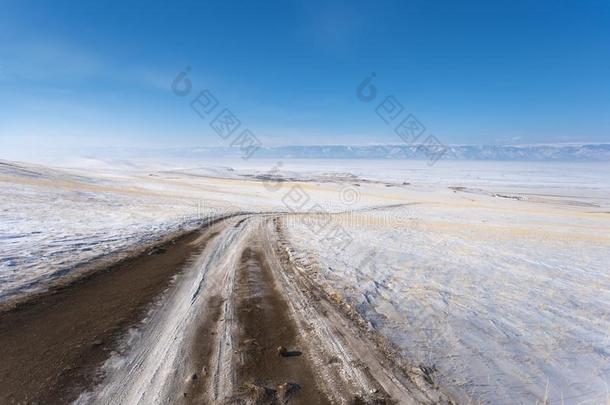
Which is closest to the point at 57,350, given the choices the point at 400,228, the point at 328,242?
the point at 328,242

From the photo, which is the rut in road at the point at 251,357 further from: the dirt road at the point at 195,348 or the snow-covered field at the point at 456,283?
the snow-covered field at the point at 456,283

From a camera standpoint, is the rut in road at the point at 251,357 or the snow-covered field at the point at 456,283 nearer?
the rut in road at the point at 251,357

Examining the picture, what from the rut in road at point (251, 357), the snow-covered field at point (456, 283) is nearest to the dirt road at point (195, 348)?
the rut in road at point (251, 357)

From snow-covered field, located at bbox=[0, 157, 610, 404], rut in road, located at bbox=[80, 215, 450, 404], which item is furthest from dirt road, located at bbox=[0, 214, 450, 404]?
snow-covered field, located at bbox=[0, 157, 610, 404]

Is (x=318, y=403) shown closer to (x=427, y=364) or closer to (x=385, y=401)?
(x=385, y=401)

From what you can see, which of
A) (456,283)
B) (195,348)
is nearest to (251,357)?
(195,348)

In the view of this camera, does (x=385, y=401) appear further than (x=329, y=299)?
No

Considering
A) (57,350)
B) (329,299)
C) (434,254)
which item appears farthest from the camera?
(434,254)

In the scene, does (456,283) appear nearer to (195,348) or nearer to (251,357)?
(251,357)
